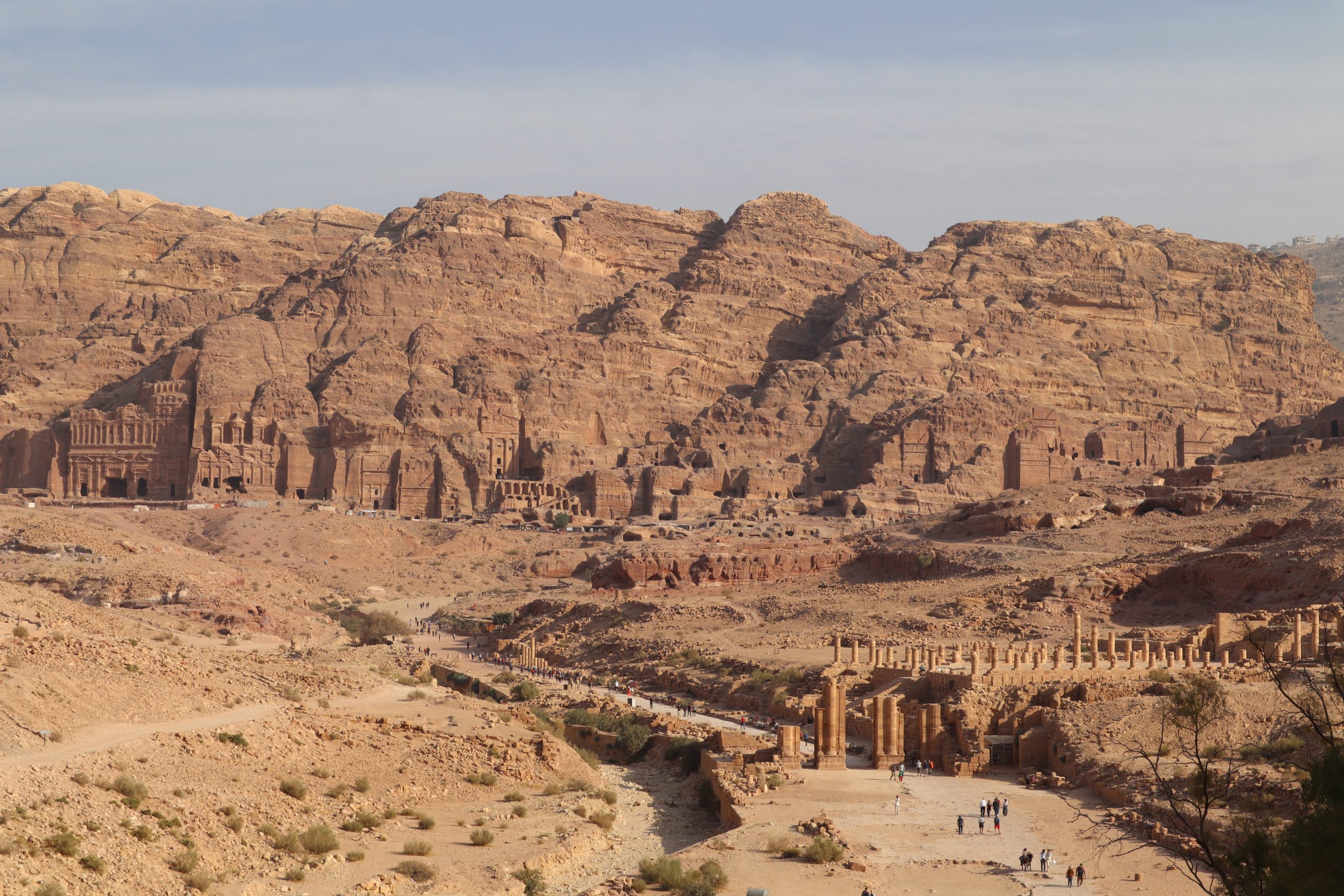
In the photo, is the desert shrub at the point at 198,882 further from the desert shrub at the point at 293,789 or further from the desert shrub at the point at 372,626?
the desert shrub at the point at 372,626

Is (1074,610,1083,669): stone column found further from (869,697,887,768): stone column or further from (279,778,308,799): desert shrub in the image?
(279,778,308,799): desert shrub

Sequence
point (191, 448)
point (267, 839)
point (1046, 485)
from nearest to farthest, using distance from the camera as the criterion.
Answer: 1. point (267, 839)
2. point (1046, 485)
3. point (191, 448)

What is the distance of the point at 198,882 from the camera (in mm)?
23703

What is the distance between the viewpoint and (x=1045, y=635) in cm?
5672

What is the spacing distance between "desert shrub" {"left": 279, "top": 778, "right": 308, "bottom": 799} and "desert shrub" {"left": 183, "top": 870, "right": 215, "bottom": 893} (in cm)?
502

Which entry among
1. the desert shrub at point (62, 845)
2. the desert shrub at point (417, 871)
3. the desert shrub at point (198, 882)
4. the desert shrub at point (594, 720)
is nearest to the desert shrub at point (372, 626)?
the desert shrub at point (594, 720)

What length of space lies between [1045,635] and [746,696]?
42.9 feet

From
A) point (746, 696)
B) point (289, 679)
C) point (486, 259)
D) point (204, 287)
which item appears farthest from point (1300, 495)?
point (204, 287)

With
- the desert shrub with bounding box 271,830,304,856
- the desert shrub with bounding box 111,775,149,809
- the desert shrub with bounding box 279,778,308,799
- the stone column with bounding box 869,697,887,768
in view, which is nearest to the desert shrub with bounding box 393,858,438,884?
the desert shrub with bounding box 271,830,304,856

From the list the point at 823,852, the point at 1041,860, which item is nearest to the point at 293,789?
the point at 823,852

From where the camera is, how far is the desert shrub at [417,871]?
26.1 meters

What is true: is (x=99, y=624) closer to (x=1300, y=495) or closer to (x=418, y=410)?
(x=1300, y=495)

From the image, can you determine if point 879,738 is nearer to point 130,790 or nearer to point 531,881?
point 531,881

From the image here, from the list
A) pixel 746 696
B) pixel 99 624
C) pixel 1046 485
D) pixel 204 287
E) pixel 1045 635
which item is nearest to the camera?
pixel 99 624
